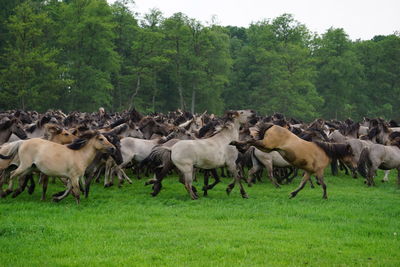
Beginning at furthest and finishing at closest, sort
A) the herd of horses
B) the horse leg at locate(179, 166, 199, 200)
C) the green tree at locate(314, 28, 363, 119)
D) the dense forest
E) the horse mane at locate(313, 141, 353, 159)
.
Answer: the green tree at locate(314, 28, 363, 119), the dense forest, the horse mane at locate(313, 141, 353, 159), the horse leg at locate(179, 166, 199, 200), the herd of horses

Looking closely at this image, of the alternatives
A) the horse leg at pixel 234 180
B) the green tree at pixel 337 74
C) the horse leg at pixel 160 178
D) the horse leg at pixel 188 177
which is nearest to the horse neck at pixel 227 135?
the horse leg at pixel 234 180

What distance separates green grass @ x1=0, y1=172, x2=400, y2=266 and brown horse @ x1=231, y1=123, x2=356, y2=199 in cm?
92

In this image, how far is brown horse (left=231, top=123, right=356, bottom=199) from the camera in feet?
40.7

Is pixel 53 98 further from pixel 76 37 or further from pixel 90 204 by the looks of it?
pixel 90 204

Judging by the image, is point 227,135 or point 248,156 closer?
point 227,135

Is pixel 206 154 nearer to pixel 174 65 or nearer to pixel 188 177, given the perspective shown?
pixel 188 177

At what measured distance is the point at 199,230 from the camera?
9.02 m

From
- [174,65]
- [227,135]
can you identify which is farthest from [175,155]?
[174,65]

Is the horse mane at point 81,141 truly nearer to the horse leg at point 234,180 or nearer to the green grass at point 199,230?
the green grass at point 199,230

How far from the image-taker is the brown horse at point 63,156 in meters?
11.3

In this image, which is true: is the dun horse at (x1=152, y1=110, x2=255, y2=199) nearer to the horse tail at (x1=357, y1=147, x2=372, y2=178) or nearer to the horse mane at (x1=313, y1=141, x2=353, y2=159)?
the horse mane at (x1=313, y1=141, x2=353, y2=159)

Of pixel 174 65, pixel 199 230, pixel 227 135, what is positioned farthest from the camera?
pixel 174 65

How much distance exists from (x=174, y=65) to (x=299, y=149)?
55.9 meters

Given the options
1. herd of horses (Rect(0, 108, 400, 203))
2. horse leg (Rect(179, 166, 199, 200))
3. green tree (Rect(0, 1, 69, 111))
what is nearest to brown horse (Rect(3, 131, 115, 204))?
herd of horses (Rect(0, 108, 400, 203))
